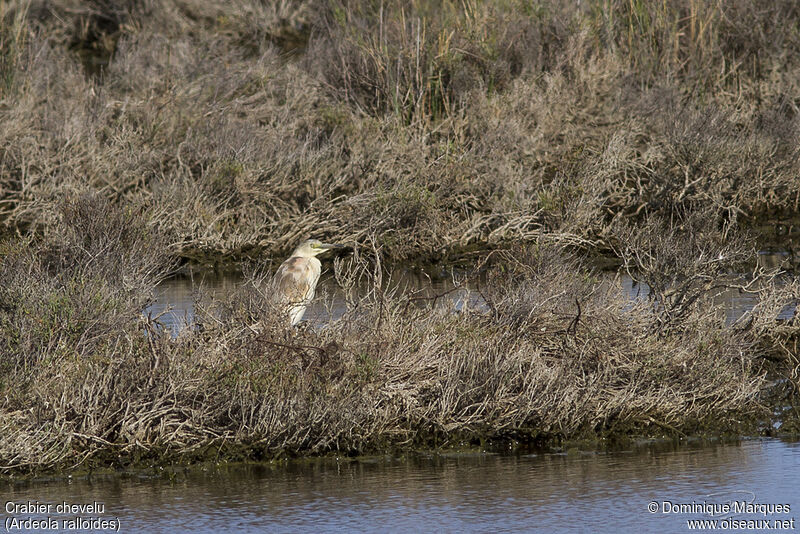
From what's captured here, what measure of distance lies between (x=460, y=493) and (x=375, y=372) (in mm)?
891

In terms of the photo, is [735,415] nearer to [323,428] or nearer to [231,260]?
[323,428]

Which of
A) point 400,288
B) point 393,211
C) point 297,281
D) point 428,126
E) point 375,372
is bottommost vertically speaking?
point 375,372

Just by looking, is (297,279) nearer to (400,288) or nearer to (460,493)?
(400,288)

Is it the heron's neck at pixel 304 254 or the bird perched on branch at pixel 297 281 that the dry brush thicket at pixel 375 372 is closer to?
the bird perched on branch at pixel 297 281

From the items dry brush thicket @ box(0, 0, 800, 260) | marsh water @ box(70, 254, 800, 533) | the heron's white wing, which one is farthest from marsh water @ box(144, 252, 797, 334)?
marsh water @ box(70, 254, 800, 533)

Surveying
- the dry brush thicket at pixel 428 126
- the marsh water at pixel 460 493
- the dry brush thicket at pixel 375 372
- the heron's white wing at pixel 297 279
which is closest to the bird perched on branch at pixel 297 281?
the heron's white wing at pixel 297 279

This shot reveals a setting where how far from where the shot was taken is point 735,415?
7410mm

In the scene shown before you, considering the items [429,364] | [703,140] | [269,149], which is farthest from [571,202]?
[429,364]

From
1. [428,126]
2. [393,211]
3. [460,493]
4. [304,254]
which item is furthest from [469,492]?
[428,126]

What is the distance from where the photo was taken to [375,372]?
689 centimetres

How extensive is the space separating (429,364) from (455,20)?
857 cm

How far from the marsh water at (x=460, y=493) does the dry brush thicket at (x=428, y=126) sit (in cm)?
449

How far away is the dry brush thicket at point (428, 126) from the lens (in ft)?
40.9

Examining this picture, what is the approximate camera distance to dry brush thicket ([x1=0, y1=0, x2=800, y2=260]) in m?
12.5
